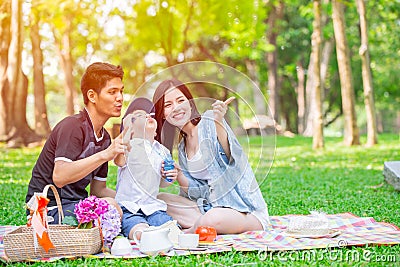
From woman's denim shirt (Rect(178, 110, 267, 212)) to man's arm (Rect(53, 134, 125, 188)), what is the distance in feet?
1.91

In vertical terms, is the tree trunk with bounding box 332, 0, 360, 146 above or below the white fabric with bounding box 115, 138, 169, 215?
above

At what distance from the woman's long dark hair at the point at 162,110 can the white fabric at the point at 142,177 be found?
0.23 ft

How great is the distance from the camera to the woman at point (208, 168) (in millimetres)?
3760

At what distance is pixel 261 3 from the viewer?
18094 millimetres

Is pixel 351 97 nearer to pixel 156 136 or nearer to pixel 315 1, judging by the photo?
pixel 315 1

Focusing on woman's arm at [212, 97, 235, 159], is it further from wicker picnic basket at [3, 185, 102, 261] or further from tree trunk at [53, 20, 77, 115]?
tree trunk at [53, 20, 77, 115]

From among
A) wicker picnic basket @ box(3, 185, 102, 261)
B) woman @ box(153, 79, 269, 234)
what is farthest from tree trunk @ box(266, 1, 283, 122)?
wicker picnic basket @ box(3, 185, 102, 261)

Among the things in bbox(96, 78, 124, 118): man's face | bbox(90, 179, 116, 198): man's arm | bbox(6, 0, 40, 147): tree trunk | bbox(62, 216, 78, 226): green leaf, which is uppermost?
bbox(6, 0, 40, 147): tree trunk

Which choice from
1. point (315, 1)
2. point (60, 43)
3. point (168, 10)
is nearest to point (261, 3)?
point (168, 10)

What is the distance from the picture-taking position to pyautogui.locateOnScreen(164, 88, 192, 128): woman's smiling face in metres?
3.75

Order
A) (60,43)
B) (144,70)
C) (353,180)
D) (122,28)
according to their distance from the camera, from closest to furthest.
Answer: (353,180)
(60,43)
(122,28)
(144,70)

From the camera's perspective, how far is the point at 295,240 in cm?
352

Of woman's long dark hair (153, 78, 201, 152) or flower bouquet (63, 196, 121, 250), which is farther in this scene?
woman's long dark hair (153, 78, 201, 152)

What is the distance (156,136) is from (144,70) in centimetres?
2536
